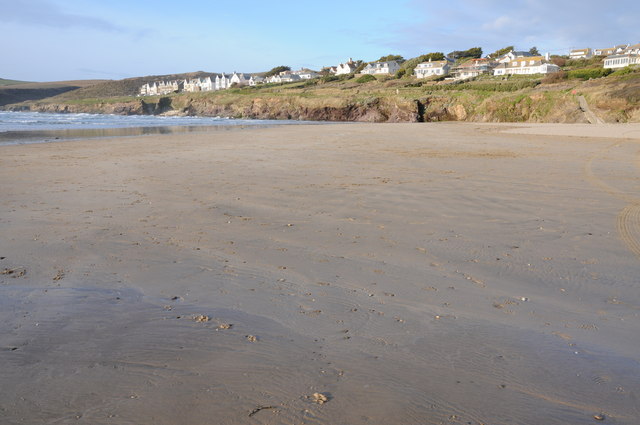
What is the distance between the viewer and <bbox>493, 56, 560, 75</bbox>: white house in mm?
69581

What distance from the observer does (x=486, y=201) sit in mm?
7504

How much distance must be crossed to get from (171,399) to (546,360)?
89.6 inches

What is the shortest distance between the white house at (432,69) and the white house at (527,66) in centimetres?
1086

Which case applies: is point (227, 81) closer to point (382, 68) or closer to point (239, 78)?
point (239, 78)

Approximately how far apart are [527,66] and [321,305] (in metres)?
82.2

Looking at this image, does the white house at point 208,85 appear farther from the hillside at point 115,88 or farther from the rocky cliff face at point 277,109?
the rocky cliff face at point 277,109

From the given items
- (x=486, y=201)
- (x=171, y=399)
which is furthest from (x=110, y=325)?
(x=486, y=201)

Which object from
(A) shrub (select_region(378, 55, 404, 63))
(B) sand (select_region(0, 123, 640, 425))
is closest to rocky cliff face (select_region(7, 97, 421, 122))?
(B) sand (select_region(0, 123, 640, 425))

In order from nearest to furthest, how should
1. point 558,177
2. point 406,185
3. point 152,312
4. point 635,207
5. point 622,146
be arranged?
point 152,312 < point 635,207 < point 406,185 < point 558,177 < point 622,146

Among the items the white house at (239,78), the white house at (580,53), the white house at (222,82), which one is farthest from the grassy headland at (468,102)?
the white house at (222,82)

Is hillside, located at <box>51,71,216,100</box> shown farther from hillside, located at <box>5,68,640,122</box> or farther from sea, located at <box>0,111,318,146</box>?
sea, located at <box>0,111,318,146</box>

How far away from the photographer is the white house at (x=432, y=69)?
87.2 meters

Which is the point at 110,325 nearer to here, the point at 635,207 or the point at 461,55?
the point at 635,207

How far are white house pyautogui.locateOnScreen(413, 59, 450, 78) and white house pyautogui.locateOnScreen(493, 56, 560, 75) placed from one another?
10859 mm
